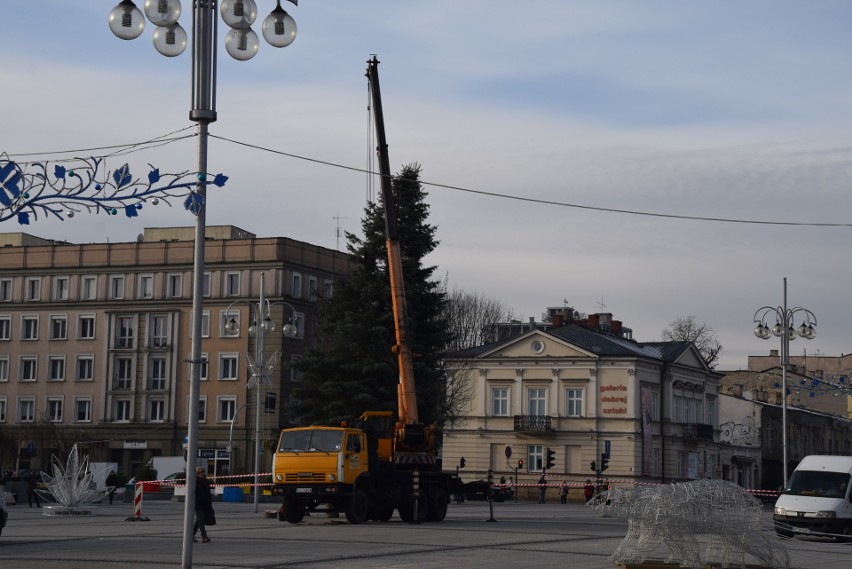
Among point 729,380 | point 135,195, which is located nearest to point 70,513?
point 135,195

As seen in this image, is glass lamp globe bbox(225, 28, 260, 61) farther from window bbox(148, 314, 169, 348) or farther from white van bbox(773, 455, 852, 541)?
window bbox(148, 314, 169, 348)

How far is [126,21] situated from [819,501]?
987 inches

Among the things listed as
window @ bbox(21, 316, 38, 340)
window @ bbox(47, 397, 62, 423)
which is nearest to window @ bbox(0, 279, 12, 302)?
window @ bbox(21, 316, 38, 340)

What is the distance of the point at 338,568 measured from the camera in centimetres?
2038

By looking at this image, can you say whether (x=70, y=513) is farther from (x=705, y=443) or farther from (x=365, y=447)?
(x=705, y=443)

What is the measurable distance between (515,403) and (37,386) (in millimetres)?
32410

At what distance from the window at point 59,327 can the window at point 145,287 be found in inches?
225

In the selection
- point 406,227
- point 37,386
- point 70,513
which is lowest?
point 70,513

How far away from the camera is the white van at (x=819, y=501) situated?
111ft

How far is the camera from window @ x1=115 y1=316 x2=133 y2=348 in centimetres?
8688

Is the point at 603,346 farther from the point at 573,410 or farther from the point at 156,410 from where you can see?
the point at 156,410

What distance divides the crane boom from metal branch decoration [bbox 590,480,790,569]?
17.5 metres

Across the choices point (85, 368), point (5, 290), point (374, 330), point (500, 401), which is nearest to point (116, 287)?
point (85, 368)

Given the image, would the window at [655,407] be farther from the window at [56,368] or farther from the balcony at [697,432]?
the window at [56,368]
